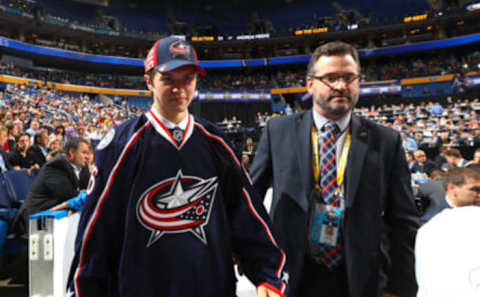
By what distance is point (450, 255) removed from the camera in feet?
5.00

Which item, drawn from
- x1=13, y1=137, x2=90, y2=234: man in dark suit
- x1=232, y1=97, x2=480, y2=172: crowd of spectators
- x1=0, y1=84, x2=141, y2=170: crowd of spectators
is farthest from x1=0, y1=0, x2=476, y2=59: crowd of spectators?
x1=13, y1=137, x2=90, y2=234: man in dark suit

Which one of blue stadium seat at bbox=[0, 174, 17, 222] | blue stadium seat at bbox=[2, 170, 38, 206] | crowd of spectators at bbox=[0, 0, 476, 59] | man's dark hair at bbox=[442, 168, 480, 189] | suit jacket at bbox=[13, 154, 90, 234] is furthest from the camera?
crowd of spectators at bbox=[0, 0, 476, 59]

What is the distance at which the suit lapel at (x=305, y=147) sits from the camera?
1312 millimetres

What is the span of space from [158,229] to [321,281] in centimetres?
72

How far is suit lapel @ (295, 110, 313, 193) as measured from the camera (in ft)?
4.31

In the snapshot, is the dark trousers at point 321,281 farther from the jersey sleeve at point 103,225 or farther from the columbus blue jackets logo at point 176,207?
the jersey sleeve at point 103,225

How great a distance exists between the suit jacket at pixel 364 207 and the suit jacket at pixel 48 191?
2.83 metres

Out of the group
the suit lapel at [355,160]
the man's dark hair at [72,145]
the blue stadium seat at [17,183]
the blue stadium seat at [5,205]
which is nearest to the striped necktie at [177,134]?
the suit lapel at [355,160]

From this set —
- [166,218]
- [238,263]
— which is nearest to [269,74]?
[238,263]

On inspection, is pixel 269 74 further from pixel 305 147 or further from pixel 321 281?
pixel 321 281

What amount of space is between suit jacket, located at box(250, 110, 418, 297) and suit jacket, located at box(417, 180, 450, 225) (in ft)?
9.35

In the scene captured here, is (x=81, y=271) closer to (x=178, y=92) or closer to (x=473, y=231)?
(x=178, y=92)

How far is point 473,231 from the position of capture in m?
1.50

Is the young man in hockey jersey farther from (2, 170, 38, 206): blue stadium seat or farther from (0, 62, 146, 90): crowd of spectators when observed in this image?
(0, 62, 146, 90): crowd of spectators
